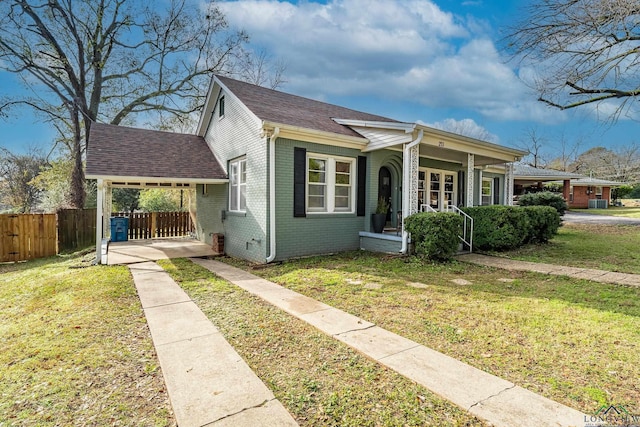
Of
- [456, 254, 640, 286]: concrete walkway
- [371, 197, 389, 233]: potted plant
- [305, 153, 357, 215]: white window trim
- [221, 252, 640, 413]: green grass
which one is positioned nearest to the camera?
[221, 252, 640, 413]: green grass

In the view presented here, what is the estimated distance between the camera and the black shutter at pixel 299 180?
8.53m

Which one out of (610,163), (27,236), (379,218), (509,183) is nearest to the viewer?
(379,218)

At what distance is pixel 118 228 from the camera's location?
1345 centimetres

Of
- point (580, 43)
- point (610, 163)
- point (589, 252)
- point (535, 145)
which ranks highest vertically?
point (535, 145)

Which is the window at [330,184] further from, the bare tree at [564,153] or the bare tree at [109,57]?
the bare tree at [564,153]

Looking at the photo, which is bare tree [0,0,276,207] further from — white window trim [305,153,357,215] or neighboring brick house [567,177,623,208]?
neighboring brick house [567,177,623,208]

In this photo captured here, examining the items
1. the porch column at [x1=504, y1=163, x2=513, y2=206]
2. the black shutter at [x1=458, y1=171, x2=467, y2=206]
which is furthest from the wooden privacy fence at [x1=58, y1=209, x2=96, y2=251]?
the porch column at [x1=504, y1=163, x2=513, y2=206]

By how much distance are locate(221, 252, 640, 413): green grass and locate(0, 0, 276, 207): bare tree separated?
1665 cm

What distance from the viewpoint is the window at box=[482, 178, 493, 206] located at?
16547mm

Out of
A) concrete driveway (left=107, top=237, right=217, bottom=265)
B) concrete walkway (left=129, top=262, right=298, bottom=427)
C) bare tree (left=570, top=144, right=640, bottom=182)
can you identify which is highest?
bare tree (left=570, top=144, right=640, bottom=182)

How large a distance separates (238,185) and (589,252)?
10917mm

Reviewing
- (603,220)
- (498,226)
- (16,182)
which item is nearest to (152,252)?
(498,226)

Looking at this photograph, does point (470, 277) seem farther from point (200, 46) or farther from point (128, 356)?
point (200, 46)

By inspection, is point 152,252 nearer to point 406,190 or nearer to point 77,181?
point 406,190
